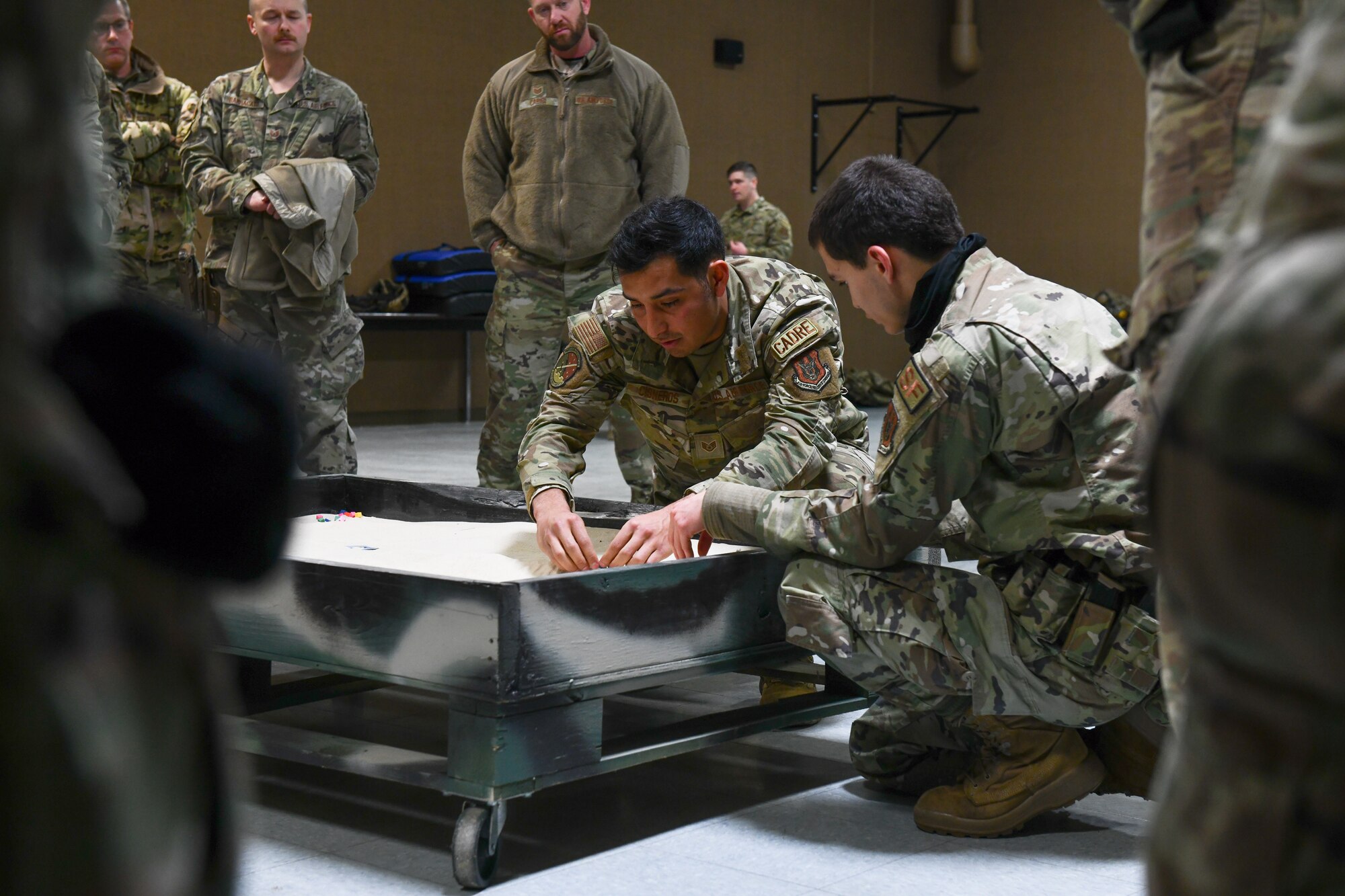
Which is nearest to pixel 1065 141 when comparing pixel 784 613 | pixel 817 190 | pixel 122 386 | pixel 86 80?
pixel 817 190

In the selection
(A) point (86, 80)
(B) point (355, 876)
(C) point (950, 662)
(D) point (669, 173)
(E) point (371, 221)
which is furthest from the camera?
(E) point (371, 221)

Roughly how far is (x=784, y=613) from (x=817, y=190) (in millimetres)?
9810

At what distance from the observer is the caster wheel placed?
1.83 metres

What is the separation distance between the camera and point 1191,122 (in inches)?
49.5

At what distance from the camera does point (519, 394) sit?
13.9 ft

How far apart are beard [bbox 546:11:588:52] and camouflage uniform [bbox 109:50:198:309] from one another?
1262mm

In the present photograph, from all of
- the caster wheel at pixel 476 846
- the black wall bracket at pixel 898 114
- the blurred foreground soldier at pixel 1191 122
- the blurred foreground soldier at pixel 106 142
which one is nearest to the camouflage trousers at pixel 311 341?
the blurred foreground soldier at pixel 106 142

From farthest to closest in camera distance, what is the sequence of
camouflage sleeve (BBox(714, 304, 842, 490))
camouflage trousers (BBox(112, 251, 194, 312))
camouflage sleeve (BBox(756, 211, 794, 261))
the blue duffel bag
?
camouflage sleeve (BBox(756, 211, 794, 261)) → the blue duffel bag → camouflage trousers (BBox(112, 251, 194, 312)) → camouflage sleeve (BBox(714, 304, 842, 490))

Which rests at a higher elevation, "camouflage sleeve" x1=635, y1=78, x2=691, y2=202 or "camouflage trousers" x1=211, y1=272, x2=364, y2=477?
"camouflage sleeve" x1=635, y1=78, x2=691, y2=202

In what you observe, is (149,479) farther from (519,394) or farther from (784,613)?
(519,394)

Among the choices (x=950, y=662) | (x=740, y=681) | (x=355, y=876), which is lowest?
(x=740, y=681)

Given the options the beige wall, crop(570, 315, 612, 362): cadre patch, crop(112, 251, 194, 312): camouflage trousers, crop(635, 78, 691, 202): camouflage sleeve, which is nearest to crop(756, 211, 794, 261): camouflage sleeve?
the beige wall

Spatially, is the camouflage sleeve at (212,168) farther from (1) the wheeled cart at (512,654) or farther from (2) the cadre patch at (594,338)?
(1) the wheeled cart at (512,654)

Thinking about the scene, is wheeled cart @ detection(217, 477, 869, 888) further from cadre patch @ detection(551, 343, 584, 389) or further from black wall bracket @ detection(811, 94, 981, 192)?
black wall bracket @ detection(811, 94, 981, 192)
